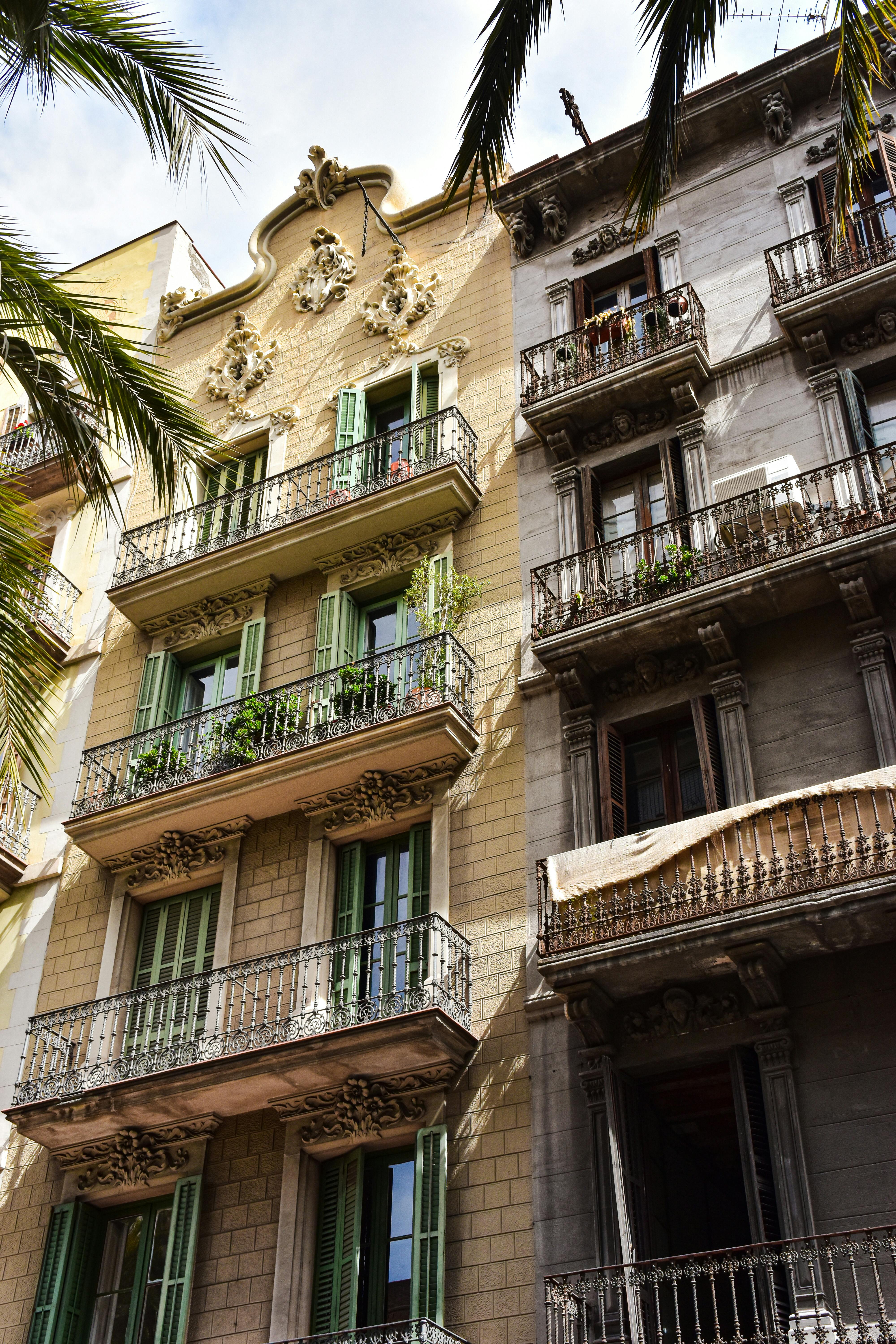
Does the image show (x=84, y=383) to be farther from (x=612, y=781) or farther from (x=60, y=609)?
(x=60, y=609)

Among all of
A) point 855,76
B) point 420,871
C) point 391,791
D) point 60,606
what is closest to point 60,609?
point 60,606

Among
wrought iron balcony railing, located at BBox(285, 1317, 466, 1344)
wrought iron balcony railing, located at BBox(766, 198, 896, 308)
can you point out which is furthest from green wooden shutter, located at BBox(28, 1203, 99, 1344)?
wrought iron balcony railing, located at BBox(766, 198, 896, 308)

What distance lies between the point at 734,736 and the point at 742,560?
5.66ft

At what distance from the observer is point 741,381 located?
52.0ft

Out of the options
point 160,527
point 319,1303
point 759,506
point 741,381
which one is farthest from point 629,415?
point 319,1303

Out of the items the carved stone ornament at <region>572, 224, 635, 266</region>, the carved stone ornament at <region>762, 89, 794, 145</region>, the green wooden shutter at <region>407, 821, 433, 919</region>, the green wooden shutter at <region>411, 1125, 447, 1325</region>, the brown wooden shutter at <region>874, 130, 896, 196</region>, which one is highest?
the carved stone ornament at <region>762, 89, 794, 145</region>

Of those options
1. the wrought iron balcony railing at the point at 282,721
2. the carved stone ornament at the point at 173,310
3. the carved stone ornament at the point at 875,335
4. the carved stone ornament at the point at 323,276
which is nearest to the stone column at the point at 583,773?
the wrought iron balcony railing at the point at 282,721

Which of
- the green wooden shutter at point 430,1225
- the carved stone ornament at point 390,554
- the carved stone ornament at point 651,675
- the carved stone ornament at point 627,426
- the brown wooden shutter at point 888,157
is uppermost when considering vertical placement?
the brown wooden shutter at point 888,157

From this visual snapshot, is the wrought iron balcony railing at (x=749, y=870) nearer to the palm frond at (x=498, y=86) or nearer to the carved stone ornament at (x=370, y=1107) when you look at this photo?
the carved stone ornament at (x=370, y=1107)

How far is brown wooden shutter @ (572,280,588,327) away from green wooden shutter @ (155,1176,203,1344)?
10.8 m

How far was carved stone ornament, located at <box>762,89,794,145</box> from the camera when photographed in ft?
56.1

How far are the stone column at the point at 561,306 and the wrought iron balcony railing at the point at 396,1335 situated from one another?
37.3ft

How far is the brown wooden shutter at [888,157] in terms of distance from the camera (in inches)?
614

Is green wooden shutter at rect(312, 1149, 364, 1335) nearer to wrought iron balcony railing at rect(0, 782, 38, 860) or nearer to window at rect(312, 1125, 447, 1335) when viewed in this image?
window at rect(312, 1125, 447, 1335)
